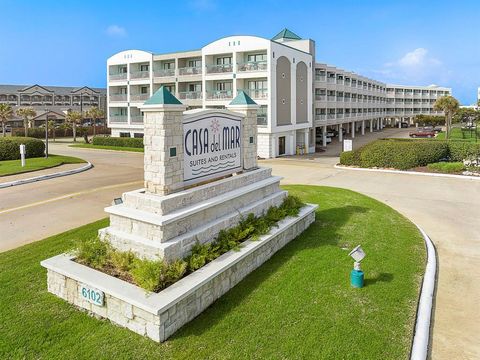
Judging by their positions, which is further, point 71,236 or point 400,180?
point 400,180

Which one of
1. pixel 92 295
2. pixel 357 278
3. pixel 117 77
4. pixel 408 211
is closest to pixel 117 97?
pixel 117 77

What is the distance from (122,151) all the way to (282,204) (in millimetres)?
33360

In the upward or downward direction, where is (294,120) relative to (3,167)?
upward

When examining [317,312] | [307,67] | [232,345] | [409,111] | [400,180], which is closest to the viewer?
[232,345]

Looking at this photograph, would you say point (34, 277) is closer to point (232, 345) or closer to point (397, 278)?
point (232, 345)

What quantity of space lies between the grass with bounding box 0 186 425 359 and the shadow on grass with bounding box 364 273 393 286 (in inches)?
0.8

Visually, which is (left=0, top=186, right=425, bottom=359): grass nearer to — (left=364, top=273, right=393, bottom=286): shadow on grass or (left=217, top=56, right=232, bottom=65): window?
(left=364, top=273, right=393, bottom=286): shadow on grass

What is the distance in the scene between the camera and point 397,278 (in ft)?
27.8

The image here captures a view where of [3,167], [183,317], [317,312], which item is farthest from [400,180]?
[3,167]

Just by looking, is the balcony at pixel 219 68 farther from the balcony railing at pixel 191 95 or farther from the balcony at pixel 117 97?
the balcony at pixel 117 97

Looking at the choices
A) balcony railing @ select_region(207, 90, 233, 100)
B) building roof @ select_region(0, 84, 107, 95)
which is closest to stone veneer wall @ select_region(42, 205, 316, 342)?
balcony railing @ select_region(207, 90, 233, 100)

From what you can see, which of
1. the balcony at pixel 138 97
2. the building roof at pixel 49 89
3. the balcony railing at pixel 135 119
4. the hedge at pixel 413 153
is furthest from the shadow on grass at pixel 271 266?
the building roof at pixel 49 89

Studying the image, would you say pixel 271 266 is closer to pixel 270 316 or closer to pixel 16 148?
pixel 270 316

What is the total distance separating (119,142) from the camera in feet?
147
